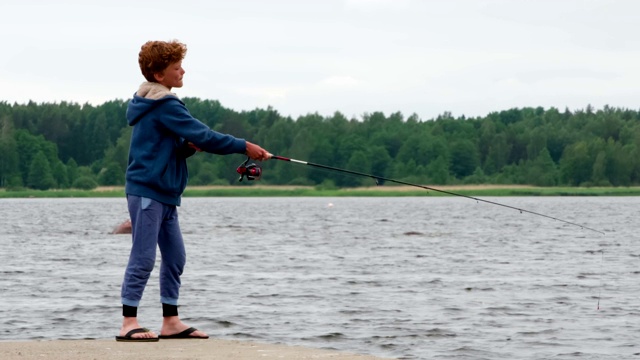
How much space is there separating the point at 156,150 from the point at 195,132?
319mm

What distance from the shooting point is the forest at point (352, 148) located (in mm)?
152000

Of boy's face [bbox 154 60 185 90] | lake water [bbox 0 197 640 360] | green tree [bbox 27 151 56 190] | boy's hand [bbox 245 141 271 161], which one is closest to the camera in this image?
boy's hand [bbox 245 141 271 161]

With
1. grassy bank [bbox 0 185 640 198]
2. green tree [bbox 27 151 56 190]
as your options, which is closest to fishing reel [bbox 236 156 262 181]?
grassy bank [bbox 0 185 640 198]

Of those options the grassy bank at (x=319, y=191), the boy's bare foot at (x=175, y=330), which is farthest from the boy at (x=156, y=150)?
the grassy bank at (x=319, y=191)

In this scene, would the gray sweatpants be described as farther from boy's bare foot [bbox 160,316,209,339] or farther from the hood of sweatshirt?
the hood of sweatshirt

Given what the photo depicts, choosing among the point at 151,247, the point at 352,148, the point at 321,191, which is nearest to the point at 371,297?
the point at 151,247

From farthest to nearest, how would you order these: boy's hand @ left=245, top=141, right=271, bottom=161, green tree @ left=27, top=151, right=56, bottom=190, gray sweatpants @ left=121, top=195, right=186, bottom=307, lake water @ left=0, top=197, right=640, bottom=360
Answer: green tree @ left=27, top=151, right=56, bottom=190, lake water @ left=0, top=197, right=640, bottom=360, gray sweatpants @ left=121, top=195, right=186, bottom=307, boy's hand @ left=245, top=141, right=271, bottom=161

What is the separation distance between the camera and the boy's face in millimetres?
8430

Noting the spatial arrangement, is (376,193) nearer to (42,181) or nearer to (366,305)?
(42,181)

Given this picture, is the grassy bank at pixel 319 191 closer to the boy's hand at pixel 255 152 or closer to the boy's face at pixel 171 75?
the boy's face at pixel 171 75

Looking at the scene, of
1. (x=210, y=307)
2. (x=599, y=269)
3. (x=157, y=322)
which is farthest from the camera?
(x=599, y=269)

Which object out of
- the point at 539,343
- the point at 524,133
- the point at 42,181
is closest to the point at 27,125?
the point at 42,181

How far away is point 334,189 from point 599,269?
12769 cm

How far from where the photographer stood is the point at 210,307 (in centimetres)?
1884
